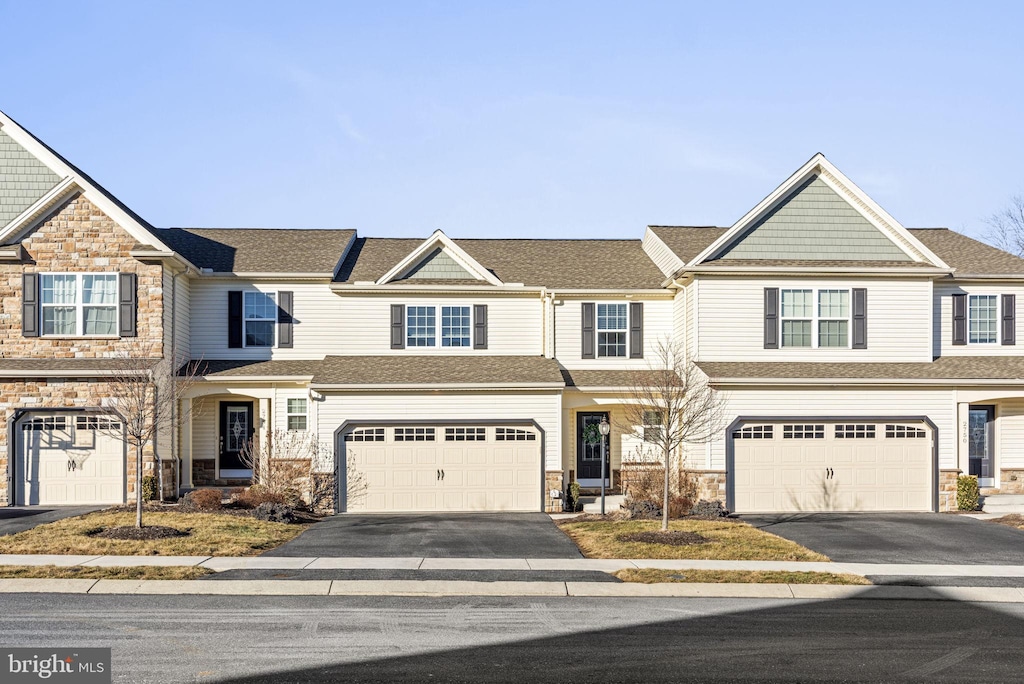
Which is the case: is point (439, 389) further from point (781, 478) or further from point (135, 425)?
point (781, 478)

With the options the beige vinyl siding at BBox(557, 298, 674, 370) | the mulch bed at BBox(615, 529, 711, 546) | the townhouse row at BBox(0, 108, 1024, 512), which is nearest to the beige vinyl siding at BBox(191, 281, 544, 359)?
the townhouse row at BBox(0, 108, 1024, 512)

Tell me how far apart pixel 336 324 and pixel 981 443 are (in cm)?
1917

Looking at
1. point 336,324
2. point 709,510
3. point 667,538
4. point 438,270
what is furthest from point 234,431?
point 667,538

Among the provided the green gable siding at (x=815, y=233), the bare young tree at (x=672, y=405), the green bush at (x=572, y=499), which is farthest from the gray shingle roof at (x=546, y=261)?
the green bush at (x=572, y=499)

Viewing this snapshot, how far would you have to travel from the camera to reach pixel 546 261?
3152 centimetres

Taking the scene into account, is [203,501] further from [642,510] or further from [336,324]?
[642,510]

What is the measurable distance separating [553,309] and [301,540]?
1166 centimetres

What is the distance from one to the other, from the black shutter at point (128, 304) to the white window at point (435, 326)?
24.4 ft

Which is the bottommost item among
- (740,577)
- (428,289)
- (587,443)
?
(740,577)

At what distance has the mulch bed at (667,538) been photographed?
1958 cm

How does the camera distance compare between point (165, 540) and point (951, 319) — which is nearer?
point (165, 540)

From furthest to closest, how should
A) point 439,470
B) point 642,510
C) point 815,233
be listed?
point 815,233 → point 439,470 → point 642,510

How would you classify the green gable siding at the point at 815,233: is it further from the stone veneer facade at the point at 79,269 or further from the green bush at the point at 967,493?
the stone veneer facade at the point at 79,269

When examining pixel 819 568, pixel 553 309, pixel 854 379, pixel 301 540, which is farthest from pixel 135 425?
pixel 854 379
